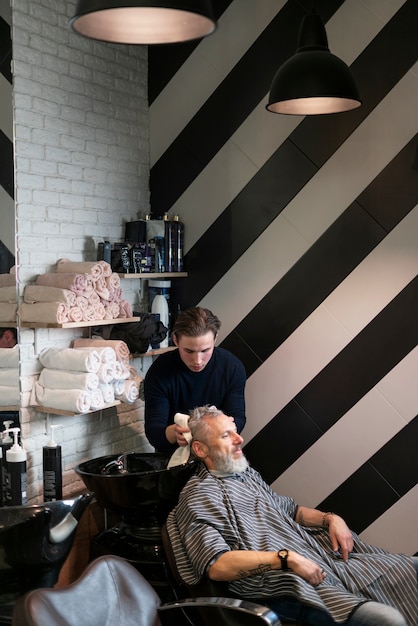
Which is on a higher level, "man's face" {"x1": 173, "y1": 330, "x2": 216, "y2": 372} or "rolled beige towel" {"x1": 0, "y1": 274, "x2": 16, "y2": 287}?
"man's face" {"x1": 173, "y1": 330, "x2": 216, "y2": 372}

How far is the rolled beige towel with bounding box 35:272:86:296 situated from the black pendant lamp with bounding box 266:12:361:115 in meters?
0.99

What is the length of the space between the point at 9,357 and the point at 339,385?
1459 mm

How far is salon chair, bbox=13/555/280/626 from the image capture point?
1753mm

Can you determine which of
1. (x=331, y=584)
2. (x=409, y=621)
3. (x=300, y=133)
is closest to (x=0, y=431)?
(x=331, y=584)

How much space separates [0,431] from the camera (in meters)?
2.89

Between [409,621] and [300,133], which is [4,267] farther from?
[409,621]

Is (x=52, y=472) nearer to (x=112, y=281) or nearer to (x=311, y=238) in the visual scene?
(x=112, y=281)

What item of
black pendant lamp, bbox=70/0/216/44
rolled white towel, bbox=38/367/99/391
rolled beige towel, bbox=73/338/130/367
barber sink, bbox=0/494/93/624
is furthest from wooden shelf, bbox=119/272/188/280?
black pendant lamp, bbox=70/0/216/44

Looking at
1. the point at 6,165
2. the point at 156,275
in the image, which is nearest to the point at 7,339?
the point at 6,165

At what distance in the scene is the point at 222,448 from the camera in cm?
265

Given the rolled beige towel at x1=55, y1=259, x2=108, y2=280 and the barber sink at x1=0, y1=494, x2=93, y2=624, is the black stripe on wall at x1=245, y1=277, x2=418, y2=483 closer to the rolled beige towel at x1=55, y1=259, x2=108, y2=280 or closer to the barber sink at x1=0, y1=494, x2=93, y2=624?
the rolled beige towel at x1=55, y1=259, x2=108, y2=280

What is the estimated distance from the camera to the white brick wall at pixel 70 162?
296 cm

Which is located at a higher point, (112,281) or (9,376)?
(112,281)

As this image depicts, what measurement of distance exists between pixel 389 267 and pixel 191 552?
1574 mm
